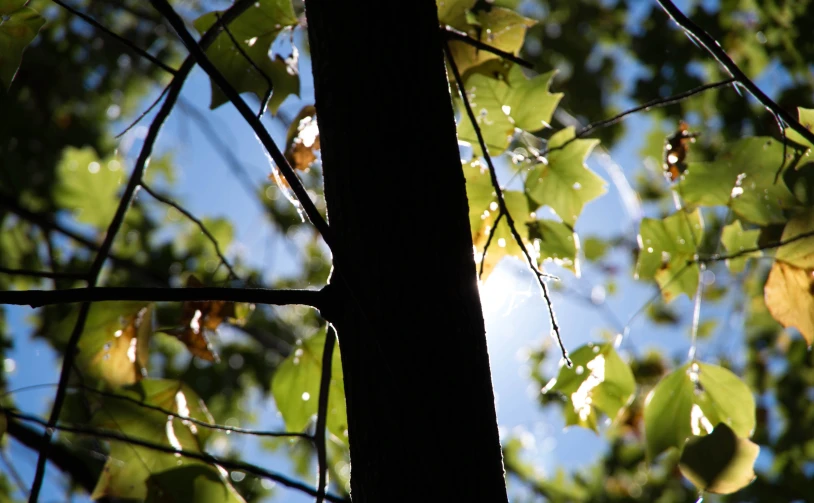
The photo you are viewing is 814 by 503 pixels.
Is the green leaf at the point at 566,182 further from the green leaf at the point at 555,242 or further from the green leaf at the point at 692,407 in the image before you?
the green leaf at the point at 692,407

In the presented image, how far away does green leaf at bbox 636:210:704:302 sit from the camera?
1.40 metres

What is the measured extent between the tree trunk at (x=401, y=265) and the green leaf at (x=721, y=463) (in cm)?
57

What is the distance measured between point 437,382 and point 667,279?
95 cm

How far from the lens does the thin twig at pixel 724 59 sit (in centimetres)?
98

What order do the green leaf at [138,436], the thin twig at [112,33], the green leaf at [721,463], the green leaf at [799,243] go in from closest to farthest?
the thin twig at [112,33] < the green leaf at [721,463] < the green leaf at [799,243] < the green leaf at [138,436]

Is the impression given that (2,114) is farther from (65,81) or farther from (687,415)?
(65,81)

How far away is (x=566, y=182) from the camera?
144 cm

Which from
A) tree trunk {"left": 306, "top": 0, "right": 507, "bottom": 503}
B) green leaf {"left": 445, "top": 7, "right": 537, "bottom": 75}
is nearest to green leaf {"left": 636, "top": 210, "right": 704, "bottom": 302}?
green leaf {"left": 445, "top": 7, "right": 537, "bottom": 75}

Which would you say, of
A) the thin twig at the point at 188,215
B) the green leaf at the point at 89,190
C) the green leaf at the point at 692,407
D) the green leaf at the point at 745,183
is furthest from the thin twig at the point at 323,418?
the green leaf at the point at 89,190

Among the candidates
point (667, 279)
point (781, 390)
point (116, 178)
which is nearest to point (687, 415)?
point (667, 279)

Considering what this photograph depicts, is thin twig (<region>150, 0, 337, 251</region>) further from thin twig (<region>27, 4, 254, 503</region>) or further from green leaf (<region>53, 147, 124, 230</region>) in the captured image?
green leaf (<region>53, 147, 124, 230</region>)

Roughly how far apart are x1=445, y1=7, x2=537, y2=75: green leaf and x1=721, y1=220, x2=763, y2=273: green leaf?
626mm

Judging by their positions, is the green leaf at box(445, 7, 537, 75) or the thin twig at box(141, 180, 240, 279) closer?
the thin twig at box(141, 180, 240, 279)

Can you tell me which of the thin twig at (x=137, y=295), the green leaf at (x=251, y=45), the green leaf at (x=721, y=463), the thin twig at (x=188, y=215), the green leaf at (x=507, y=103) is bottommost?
the green leaf at (x=721, y=463)
